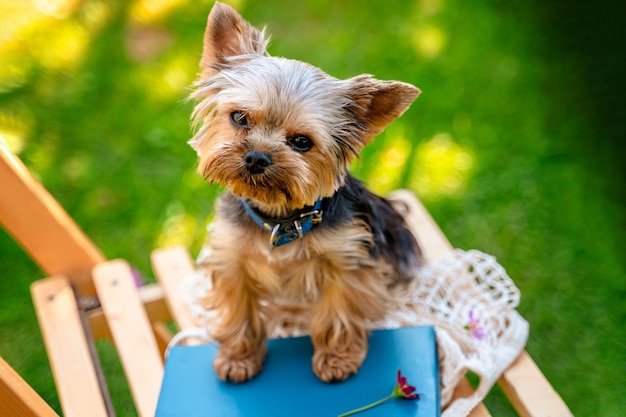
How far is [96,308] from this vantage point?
2.84 m

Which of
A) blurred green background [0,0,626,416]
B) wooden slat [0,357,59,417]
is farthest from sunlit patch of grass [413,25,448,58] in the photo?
wooden slat [0,357,59,417]

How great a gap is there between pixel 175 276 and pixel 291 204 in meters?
0.92

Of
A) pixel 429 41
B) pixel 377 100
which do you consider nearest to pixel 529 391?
pixel 377 100

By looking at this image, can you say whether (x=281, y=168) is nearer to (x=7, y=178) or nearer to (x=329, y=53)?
(x=7, y=178)

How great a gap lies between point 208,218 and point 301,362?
139 cm

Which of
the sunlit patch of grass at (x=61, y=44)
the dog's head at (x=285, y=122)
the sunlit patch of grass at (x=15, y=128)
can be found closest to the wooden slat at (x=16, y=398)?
the dog's head at (x=285, y=122)

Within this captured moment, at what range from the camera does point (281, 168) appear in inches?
76.9

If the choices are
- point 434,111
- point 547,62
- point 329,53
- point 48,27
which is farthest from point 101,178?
point 547,62

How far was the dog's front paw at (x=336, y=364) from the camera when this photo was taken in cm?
225

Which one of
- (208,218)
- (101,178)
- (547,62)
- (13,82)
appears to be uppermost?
(13,82)

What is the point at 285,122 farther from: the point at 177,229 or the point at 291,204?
the point at 177,229

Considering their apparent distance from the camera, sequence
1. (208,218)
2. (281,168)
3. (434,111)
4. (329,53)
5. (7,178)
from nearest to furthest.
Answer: (281,168), (7,178), (208,218), (434,111), (329,53)

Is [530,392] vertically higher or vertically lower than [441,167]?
higher

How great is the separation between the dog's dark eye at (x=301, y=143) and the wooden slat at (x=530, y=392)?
3.36ft
